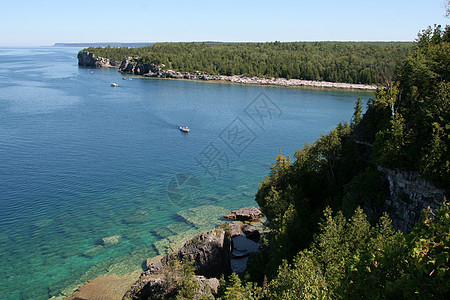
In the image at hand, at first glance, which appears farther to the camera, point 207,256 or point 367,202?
point 207,256

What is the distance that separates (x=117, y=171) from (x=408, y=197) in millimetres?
47947

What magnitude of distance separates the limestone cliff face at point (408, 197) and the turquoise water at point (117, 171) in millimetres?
23687

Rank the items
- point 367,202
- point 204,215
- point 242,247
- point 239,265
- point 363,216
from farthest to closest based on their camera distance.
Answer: point 204,215 → point 242,247 → point 239,265 → point 367,202 → point 363,216

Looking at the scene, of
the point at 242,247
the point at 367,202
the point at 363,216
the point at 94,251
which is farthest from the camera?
the point at 94,251

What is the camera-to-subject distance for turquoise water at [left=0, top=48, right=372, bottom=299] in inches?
1570

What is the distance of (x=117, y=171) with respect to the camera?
206ft

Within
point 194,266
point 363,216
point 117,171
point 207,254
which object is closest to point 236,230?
point 207,254

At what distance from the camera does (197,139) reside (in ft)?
275

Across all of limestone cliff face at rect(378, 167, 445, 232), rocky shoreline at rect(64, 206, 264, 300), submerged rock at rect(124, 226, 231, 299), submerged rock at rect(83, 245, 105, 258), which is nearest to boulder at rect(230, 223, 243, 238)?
rocky shoreline at rect(64, 206, 264, 300)

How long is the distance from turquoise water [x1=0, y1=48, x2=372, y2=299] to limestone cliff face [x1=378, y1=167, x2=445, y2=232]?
23.7 m

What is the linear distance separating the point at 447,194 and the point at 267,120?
81150mm

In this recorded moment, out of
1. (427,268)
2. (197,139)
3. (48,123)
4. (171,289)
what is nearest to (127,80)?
(48,123)

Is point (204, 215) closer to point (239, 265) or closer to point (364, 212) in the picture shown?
point (239, 265)

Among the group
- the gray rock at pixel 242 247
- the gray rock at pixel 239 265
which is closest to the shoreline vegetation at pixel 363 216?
the gray rock at pixel 242 247
